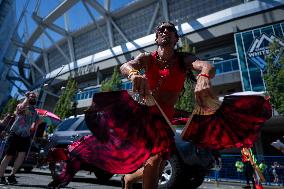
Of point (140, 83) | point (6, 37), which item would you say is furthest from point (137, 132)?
point (6, 37)

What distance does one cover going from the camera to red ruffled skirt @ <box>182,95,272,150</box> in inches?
95.3

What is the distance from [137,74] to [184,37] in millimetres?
29769

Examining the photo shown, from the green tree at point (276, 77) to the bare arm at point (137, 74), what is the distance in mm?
13953

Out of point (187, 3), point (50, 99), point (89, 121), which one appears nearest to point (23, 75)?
point (50, 99)

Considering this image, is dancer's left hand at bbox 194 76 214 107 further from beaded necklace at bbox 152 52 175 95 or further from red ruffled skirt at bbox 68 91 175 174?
beaded necklace at bbox 152 52 175 95

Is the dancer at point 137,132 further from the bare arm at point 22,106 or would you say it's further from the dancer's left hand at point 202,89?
the bare arm at point 22,106

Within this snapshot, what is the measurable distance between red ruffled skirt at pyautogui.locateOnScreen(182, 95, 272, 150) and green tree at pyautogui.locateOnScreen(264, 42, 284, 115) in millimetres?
13599

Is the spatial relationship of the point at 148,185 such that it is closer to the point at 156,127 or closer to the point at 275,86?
the point at 156,127

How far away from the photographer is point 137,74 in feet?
7.10

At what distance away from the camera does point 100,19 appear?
4334 cm

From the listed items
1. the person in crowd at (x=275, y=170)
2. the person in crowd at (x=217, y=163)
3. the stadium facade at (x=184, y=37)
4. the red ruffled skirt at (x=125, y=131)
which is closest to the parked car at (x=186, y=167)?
the person in crowd at (x=217, y=163)

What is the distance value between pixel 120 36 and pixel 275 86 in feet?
101

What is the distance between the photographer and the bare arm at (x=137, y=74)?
6.75ft

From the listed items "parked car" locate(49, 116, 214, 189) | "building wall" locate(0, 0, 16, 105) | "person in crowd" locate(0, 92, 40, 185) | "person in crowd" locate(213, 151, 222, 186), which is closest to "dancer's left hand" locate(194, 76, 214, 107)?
"person in crowd" locate(213, 151, 222, 186)
